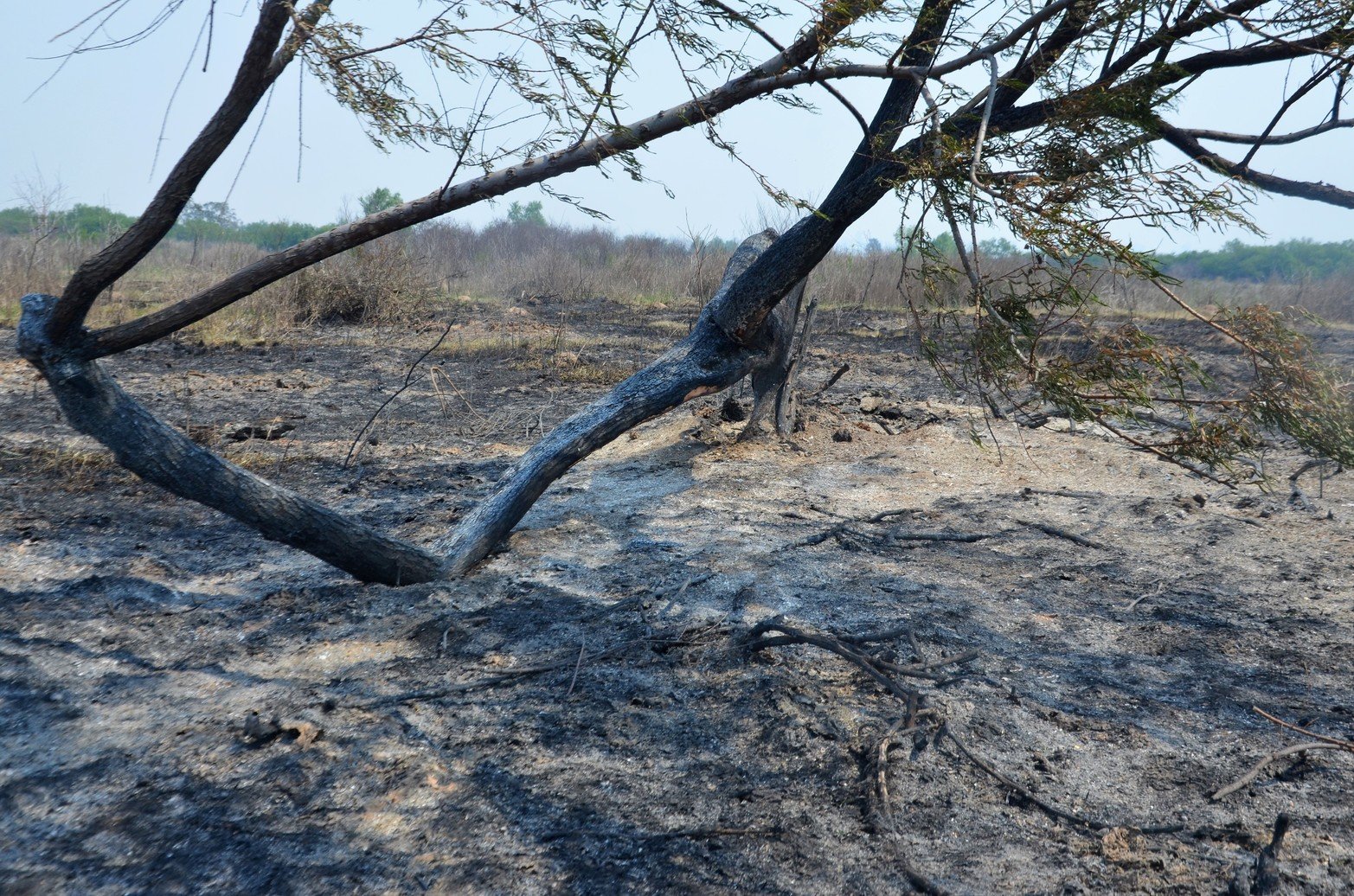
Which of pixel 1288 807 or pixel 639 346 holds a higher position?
pixel 639 346

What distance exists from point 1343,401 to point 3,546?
5467 millimetres

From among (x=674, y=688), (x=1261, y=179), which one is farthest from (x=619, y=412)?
(x=1261, y=179)

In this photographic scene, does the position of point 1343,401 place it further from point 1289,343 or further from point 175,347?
point 175,347

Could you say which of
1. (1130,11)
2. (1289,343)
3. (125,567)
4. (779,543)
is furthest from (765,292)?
(125,567)

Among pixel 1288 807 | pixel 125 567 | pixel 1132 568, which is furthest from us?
pixel 1132 568

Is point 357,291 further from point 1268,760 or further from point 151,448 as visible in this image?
point 1268,760

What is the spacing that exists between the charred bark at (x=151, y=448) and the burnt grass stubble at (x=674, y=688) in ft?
1.38

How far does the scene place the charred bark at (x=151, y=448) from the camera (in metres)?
3.13

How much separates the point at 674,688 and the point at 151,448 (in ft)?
6.82

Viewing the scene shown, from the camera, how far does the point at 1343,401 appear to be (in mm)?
3223

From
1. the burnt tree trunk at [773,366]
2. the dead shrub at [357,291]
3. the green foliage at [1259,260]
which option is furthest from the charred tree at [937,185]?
the green foliage at [1259,260]

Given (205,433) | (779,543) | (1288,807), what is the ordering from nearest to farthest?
1. (1288,807)
2. (779,543)
3. (205,433)

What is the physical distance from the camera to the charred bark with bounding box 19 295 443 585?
10.3ft

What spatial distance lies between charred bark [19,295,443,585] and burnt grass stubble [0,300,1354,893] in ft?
1.38
